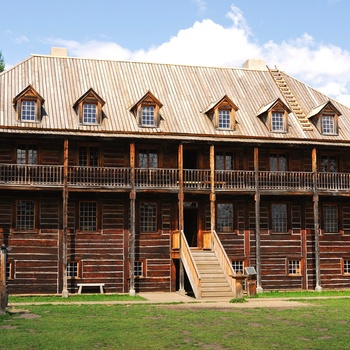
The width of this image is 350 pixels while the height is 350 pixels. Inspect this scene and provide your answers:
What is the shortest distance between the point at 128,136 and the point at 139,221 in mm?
4850

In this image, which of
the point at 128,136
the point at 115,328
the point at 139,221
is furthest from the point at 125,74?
the point at 115,328

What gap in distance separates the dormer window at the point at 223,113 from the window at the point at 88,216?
8.25 metres

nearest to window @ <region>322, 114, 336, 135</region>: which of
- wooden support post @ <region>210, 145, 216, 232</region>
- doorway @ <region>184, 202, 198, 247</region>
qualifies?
wooden support post @ <region>210, 145, 216, 232</region>

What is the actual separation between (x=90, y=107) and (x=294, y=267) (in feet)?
48.4

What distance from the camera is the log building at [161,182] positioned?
32.9 metres

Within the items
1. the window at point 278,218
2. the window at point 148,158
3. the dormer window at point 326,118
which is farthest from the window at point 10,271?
the dormer window at point 326,118

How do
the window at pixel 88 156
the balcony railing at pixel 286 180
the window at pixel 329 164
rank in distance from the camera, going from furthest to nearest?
the window at pixel 329 164 → the balcony railing at pixel 286 180 → the window at pixel 88 156

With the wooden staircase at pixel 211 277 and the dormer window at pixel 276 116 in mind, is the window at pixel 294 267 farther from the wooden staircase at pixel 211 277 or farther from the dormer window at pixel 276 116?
the dormer window at pixel 276 116

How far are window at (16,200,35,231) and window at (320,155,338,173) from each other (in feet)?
55.5

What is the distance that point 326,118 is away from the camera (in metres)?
37.8

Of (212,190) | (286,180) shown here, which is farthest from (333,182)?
(212,190)

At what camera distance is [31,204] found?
33.4 metres

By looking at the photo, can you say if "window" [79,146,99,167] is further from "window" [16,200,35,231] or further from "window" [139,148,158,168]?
"window" [16,200,35,231]

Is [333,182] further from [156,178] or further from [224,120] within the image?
[156,178]
